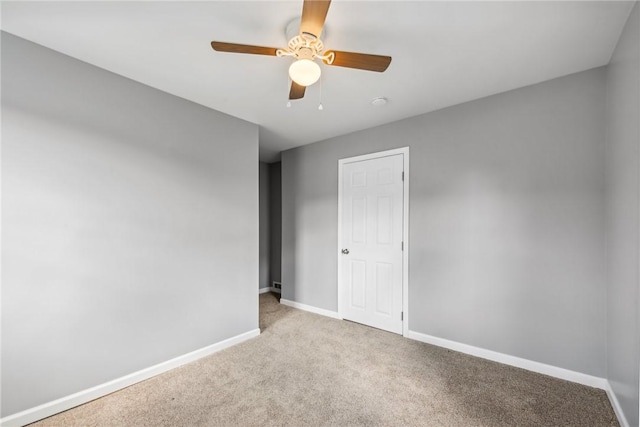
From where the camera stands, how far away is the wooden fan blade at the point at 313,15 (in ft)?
3.91

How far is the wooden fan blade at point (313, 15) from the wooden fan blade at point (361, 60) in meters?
0.19

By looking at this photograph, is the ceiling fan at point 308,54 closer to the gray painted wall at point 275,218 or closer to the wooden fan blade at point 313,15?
the wooden fan blade at point 313,15

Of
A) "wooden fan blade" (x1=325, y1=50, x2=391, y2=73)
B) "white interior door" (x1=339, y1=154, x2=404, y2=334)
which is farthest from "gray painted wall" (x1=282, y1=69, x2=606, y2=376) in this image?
"wooden fan blade" (x1=325, y1=50, x2=391, y2=73)

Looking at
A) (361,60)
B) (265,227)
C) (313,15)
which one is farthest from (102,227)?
(265,227)

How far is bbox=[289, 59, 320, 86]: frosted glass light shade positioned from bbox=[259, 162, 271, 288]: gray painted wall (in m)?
3.63

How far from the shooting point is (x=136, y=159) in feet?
7.20

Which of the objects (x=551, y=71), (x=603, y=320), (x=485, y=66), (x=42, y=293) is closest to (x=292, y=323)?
(x=42, y=293)

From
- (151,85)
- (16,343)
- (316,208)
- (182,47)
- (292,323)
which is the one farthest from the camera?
(316,208)

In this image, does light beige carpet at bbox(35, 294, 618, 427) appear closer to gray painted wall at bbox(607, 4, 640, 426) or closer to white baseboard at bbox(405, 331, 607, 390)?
white baseboard at bbox(405, 331, 607, 390)

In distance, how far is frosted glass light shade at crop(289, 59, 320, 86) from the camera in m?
1.48

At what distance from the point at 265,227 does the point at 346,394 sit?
3.42m

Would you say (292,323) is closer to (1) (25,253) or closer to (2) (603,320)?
(1) (25,253)

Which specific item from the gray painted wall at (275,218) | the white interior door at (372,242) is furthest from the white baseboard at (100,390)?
the gray painted wall at (275,218)

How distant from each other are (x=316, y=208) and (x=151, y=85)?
7.60 ft
